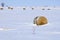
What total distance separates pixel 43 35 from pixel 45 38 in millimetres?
476

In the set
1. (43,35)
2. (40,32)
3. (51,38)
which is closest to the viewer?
(51,38)

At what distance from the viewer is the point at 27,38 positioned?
658 centimetres

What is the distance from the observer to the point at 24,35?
7.04 meters

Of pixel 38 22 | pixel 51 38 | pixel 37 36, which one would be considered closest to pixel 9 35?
pixel 37 36

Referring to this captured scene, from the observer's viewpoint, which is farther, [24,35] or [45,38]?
[24,35]

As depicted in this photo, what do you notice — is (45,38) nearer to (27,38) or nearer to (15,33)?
(27,38)

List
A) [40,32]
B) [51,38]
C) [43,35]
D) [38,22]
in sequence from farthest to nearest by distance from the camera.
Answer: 1. [38,22]
2. [40,32]
3. [43,35]
4. [51,38]

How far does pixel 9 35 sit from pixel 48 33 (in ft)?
4.06

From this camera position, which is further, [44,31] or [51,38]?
[44,31]

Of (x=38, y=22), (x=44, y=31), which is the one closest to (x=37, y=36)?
(x=44, y=31)

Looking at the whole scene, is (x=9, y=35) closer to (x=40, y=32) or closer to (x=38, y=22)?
(x=40, y=32)

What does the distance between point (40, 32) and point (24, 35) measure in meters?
0.65

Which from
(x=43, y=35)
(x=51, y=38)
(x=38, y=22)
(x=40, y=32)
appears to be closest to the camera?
(x=51, y=38)

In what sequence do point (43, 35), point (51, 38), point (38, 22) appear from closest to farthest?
point (51, 38)
point (43, 35)
point (38, 22)
